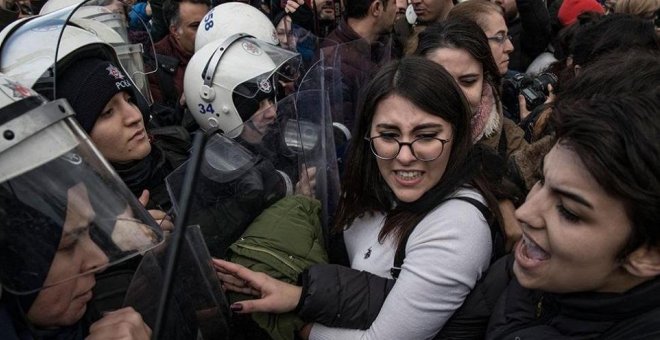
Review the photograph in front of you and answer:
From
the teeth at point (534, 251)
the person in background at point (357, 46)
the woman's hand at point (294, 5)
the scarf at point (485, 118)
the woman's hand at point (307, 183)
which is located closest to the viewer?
the teeth at point (534, 251)

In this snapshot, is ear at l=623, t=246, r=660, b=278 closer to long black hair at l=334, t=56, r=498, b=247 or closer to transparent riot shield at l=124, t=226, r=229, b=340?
long black hair at l=334, t=56, r=498, b=247

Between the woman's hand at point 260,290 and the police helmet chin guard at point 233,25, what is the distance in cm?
261

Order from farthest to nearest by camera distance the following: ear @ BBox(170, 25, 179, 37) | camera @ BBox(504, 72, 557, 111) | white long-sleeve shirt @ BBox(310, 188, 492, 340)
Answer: ear @ BBox(170, 25, 179, 37) → camera @ BBox(504, 72, 557, 111) → white long-sleeve shirt @ BBox(310, 188, 492, 340)

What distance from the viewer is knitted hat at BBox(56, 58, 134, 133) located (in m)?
2.20

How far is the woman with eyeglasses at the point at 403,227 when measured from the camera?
169 cm

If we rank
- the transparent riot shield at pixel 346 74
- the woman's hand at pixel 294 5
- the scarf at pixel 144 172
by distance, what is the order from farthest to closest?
the woman's hand at pixel 294 5, the transparent riot shield at pixel 346 74, the scarf at pixel 144 172

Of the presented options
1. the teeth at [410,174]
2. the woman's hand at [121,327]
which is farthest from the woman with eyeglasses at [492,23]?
the woman's hand at [121,327]

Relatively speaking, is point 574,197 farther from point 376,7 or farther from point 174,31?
point 174,31

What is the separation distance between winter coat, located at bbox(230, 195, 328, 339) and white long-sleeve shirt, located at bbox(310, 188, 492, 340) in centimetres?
28

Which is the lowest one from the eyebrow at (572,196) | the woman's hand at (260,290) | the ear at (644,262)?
the woman's hand at (260,290)

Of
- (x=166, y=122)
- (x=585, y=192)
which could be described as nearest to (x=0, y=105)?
(x=585, y=192)

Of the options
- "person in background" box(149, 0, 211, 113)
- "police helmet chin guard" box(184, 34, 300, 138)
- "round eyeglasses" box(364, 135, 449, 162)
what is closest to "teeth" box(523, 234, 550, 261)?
"round eyeglasses" box(364, 135, 449, 162)

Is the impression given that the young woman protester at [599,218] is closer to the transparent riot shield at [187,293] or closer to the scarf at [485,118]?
the transparent riot shield at [187,293]

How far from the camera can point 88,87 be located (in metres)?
2.23
